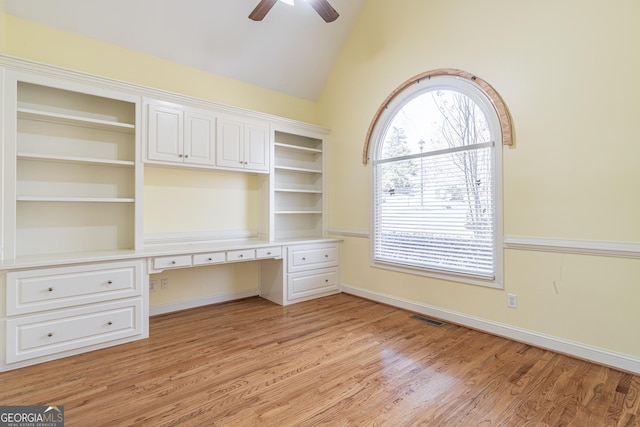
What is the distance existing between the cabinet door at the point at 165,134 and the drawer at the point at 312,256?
1.70 meters

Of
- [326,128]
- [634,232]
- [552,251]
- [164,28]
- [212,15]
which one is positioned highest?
[212,15]

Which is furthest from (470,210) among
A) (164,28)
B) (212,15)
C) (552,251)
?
(164,28)

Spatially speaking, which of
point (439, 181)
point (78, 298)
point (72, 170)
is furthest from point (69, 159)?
point (439, 181)

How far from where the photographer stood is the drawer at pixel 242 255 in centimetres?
336

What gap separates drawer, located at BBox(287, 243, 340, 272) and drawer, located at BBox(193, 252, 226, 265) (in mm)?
878

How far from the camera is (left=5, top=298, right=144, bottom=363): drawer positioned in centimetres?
232

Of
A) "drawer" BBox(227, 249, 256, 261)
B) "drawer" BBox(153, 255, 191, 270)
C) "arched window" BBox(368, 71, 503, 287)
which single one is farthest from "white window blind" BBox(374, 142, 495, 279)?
"drawer" BBox(153, 255, 191, 270)

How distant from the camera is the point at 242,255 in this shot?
3461 millimetres

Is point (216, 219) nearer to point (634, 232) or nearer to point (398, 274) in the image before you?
point (398, 274)

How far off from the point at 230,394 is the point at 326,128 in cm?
360

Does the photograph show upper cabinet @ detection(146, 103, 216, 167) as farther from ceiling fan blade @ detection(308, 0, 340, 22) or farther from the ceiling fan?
ceiling fan blade @ detection(308, 0, 340, 22)

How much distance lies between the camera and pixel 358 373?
225 cm

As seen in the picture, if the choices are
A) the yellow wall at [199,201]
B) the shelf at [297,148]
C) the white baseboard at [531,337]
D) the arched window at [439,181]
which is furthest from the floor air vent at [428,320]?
the shelf at [297,148]

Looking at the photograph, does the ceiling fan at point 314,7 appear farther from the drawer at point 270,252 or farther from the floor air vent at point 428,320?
the floor air vent at point 428,320
